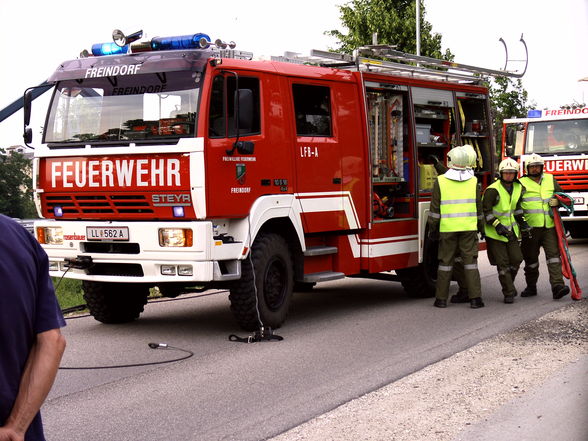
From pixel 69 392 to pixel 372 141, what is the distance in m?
5.32

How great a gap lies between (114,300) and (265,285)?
178cm

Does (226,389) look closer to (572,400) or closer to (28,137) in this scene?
(572,400)

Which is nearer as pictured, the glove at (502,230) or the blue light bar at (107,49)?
the blue light bar at (107,49)

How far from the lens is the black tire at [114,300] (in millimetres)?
9555

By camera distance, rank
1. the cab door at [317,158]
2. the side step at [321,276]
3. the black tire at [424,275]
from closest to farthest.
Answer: the cab door at [317,158]
the side step at [321,276]
the black tire at [424,275]

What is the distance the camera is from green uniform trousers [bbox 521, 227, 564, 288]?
11609 mm

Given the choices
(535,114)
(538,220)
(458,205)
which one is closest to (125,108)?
(458,205)

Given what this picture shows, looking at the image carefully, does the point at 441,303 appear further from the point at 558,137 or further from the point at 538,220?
the point at 558,137

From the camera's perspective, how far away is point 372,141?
10828 millimetres

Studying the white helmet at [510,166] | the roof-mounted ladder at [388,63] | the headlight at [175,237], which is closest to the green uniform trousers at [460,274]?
the white helmet at [510,166]

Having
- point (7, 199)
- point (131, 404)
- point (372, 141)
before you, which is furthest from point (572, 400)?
point (7, 199)

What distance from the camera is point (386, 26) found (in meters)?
27.7

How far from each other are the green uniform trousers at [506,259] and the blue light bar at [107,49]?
5222 millimetres

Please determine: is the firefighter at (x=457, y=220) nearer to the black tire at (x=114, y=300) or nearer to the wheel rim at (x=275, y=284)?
the wheel rim at (x=275, y=284)
